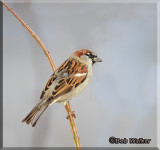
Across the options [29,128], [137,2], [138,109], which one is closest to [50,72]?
[29,128]

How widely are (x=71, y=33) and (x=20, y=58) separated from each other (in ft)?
1.20

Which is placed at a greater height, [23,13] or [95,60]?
[23,13]

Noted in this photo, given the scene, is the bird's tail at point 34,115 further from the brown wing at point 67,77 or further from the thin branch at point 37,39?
the thin branch at point 37,39

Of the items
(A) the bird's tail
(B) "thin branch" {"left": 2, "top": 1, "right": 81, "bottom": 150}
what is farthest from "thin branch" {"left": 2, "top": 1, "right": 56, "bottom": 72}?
(A) the bird's tail

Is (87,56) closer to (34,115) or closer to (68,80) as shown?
(68,80)

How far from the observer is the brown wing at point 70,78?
4.39ft

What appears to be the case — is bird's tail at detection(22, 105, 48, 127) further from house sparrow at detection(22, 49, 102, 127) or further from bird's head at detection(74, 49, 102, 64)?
bird's head at detection(74, 49, 102, 64)

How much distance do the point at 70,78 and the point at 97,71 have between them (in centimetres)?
22

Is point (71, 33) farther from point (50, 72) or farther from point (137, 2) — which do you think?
point (137, 2)

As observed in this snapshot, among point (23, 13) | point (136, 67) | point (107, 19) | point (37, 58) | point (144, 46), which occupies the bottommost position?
point (136, 67)

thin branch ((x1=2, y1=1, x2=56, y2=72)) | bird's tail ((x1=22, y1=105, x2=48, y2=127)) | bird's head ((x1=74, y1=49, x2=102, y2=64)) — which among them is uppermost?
thin branch ((x1=2, y1=1, x2=56, y2=72))

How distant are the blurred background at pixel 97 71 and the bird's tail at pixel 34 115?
0.03 meters

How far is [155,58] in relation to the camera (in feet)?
5.01

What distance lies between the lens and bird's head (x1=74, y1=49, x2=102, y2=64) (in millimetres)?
1421
